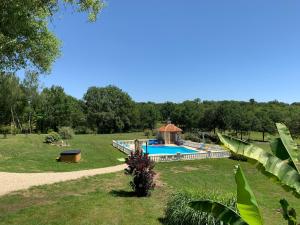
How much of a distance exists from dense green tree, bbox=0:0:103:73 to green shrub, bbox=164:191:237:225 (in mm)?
7281

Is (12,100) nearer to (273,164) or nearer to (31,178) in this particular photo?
(31,178)

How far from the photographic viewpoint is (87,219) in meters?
11.4

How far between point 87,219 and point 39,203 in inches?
131

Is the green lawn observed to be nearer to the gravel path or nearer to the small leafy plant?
the small leafy plant

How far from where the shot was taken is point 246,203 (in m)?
3.33

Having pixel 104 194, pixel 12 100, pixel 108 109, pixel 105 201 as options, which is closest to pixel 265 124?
pixel 108 109

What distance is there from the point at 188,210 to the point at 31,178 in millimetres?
11311

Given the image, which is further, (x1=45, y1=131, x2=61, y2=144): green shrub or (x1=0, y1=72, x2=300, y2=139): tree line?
(x1=0, y1=72, x2=300, y2=139): tree line

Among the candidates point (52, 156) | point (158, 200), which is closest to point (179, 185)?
point (158, 200)

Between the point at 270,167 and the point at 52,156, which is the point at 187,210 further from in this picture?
the point at 52,156

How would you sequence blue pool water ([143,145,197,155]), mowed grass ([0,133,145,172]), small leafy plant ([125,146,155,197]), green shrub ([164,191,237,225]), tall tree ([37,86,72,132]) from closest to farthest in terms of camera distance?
green shrub ([164,191,237,225])
small leafy plant ([125,146,155,197])
mowed grass ([0,133,145,172])
blue pool water ([143,145,197,155])
tall tree ([37,86,72,132])

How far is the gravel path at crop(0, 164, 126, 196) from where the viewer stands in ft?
54.1

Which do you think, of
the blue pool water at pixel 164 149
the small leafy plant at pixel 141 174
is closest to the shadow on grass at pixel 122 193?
the small leafy plant at pixel 141 174

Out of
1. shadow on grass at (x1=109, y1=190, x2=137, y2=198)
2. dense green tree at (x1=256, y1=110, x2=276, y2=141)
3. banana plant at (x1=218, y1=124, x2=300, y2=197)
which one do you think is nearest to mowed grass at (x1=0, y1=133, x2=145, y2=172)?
shadow on grass at (x1=109, y1=190, x2=137, y2=198)
